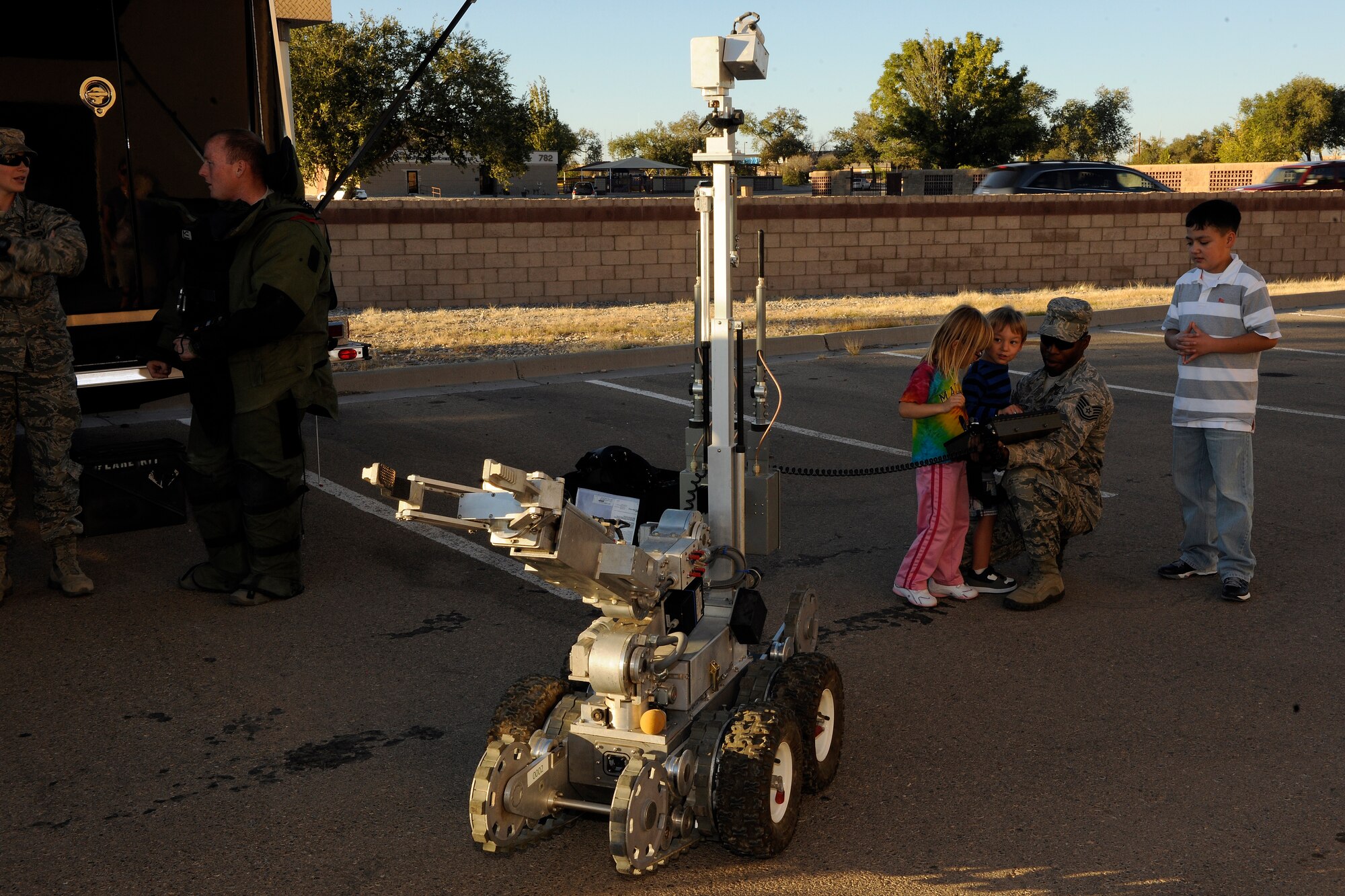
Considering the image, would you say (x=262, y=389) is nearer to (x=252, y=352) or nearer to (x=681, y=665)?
(x=252, y=352)

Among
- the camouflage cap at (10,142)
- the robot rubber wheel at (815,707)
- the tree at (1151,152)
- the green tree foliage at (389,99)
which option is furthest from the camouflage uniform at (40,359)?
the tree at (1151,152)

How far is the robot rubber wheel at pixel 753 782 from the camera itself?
10.7 ft

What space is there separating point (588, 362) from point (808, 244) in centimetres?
836

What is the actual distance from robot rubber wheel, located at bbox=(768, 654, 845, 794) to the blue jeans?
259cm

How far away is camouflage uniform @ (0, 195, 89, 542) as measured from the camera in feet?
17.4

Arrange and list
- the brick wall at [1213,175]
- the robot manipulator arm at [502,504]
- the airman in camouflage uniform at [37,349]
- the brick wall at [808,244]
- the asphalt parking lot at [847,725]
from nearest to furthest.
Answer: the robot manipulator arm at [502,504] → the asphalt parking lot at [847,725] → the airman in camouflage uniform at [37,349] → the brick wall at [808,244] → the brick wall at [1213,175]

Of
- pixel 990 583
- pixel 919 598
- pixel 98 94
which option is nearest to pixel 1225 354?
pixel 990 583

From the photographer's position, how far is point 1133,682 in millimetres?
4711

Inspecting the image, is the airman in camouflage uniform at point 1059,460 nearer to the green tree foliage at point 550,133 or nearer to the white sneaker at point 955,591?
the white sneaker at point 955,591

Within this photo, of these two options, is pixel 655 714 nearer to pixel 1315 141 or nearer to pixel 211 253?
pixel 211 253

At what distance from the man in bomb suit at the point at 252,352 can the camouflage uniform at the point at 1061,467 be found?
3109 mm

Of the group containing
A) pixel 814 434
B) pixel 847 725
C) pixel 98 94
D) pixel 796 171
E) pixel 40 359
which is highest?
pixel 796 171

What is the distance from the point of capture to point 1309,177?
28703 mm

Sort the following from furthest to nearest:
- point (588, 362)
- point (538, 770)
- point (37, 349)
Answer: point (588, 362) < point (37, 349) < point (538, 770)
